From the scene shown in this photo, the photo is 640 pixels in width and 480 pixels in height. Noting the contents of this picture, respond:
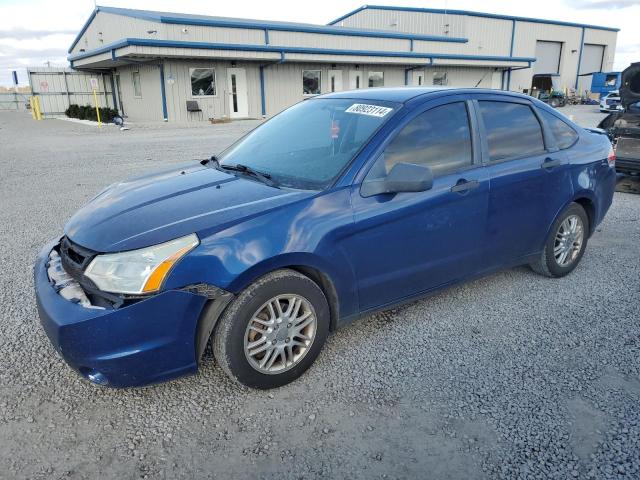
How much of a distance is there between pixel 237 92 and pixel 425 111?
24.7 m

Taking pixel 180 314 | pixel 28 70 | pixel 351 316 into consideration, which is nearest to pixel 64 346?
pixel 180 314

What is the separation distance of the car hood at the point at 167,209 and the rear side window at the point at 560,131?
8.25ft

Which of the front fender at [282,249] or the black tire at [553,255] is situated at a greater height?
the front fender at [282,249]

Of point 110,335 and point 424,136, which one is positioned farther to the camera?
point 424,136

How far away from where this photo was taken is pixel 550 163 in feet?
13.7

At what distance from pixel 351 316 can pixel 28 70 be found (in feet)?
130

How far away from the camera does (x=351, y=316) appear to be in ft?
10.8

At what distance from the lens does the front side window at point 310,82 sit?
95.5ft

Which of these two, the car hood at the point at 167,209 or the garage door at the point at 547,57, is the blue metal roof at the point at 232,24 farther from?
the car hood at the point at 167,209

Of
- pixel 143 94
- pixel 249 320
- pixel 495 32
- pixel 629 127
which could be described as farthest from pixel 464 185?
pixel 495 32

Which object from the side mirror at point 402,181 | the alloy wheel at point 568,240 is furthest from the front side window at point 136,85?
the side mirror at point 402,181

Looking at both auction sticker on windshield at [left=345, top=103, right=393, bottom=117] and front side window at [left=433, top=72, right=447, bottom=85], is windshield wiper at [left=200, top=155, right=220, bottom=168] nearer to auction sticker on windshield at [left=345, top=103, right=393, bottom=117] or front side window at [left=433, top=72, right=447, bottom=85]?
auction sticker on windshield at [left=345, top=103, right=393, bottom=117]

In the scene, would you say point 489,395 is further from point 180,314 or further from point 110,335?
point 110,335

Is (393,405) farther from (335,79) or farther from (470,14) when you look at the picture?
(470,14)
